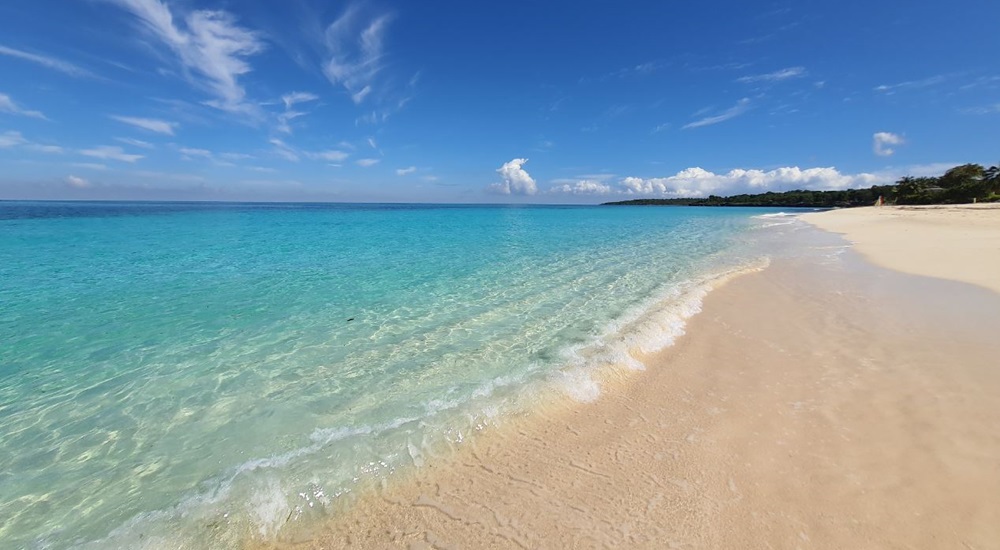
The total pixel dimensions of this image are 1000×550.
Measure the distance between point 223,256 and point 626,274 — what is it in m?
16.3

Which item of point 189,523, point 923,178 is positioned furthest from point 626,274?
point 923,178

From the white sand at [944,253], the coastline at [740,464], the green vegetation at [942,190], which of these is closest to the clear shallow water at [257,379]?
the coastline at [740,464]

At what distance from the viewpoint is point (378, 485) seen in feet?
11.6

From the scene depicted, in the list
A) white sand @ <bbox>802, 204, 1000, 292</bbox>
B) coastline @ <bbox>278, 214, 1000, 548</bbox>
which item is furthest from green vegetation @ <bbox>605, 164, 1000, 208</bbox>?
coastline @ <bbox>278, 214, 1000, 548</bbox>

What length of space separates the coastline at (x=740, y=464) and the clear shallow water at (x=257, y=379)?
506mm

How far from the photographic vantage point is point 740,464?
3617 mm

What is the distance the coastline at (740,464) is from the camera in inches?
116

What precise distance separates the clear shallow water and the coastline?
51 cm

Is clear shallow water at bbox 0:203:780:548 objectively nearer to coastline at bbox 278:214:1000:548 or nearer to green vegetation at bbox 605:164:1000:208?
coastline at bbox 278:214:1000:548

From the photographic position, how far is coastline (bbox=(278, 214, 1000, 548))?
2.94 meters

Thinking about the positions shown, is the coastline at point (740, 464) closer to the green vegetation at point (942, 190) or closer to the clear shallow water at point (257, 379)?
the clear shallow water at point (257, 379)

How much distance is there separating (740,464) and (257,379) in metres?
6.05

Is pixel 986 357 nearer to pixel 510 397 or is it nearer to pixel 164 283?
pixel 510 397

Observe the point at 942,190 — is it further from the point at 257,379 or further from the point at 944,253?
the point at 257,379
